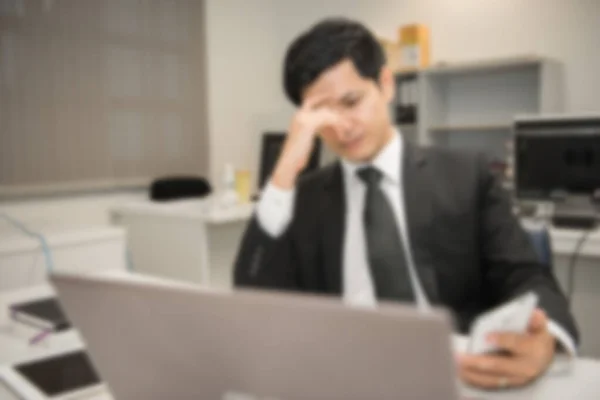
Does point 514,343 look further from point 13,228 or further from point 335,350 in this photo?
point 13,228

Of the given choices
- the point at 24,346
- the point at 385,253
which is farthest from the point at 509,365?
the point at 24,346

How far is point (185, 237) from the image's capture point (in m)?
3.05

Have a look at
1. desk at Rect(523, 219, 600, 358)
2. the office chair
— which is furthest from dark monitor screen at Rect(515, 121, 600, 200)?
the office chair

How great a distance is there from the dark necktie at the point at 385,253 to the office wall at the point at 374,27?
305 cm

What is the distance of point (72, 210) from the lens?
3.41 metres

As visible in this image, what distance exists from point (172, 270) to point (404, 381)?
9.12 ft

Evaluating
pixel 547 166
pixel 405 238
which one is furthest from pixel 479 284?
pixel 547 166

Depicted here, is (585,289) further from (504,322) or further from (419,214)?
(504,322)

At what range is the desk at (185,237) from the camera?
2.97 meters

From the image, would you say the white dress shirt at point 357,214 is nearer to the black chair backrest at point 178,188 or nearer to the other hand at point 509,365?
the other hand at point 509,365

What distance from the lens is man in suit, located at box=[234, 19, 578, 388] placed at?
52.1 inches

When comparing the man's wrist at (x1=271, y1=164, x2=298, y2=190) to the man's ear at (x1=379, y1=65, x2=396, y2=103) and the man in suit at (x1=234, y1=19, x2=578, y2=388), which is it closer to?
the man in suit at (x1=234, y1=19, x2=578, y2=388)

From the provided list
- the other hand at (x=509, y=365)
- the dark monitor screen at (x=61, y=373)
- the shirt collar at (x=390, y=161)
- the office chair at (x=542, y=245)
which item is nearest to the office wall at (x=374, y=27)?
the office chair at (x=542, y=245)

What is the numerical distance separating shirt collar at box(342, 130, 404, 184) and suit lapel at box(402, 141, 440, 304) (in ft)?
0.05
